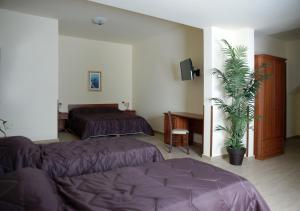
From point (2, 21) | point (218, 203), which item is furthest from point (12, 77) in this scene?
point (218, 203)

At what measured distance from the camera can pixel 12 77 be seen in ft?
16.3

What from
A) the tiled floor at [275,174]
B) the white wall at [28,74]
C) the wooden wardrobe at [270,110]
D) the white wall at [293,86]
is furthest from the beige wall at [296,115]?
the white wall at [28,74]

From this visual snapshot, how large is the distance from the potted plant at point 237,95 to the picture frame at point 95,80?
4.20 metres

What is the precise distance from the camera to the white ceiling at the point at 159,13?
3291mm

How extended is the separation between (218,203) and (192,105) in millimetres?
4250

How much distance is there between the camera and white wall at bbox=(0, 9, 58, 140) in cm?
490

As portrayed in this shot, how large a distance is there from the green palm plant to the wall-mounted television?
0.97 m

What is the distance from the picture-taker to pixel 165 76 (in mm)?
6684

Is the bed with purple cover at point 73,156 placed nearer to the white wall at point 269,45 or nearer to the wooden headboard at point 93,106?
the white wall at point 269,45

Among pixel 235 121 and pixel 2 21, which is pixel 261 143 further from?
pixel 2 21

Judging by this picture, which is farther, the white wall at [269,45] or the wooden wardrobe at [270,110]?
the white wall at [269,45]

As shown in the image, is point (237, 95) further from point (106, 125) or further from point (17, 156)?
point (17, 156)

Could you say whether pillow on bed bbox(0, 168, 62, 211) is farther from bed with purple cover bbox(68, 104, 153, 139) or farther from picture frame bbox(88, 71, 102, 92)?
picture frame bbox(88, 71, 102, 92)

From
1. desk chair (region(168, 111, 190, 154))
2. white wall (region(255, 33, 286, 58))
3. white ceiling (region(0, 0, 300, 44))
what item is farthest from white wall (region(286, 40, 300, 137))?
desk chair (region(168, 111, 190, 154))
